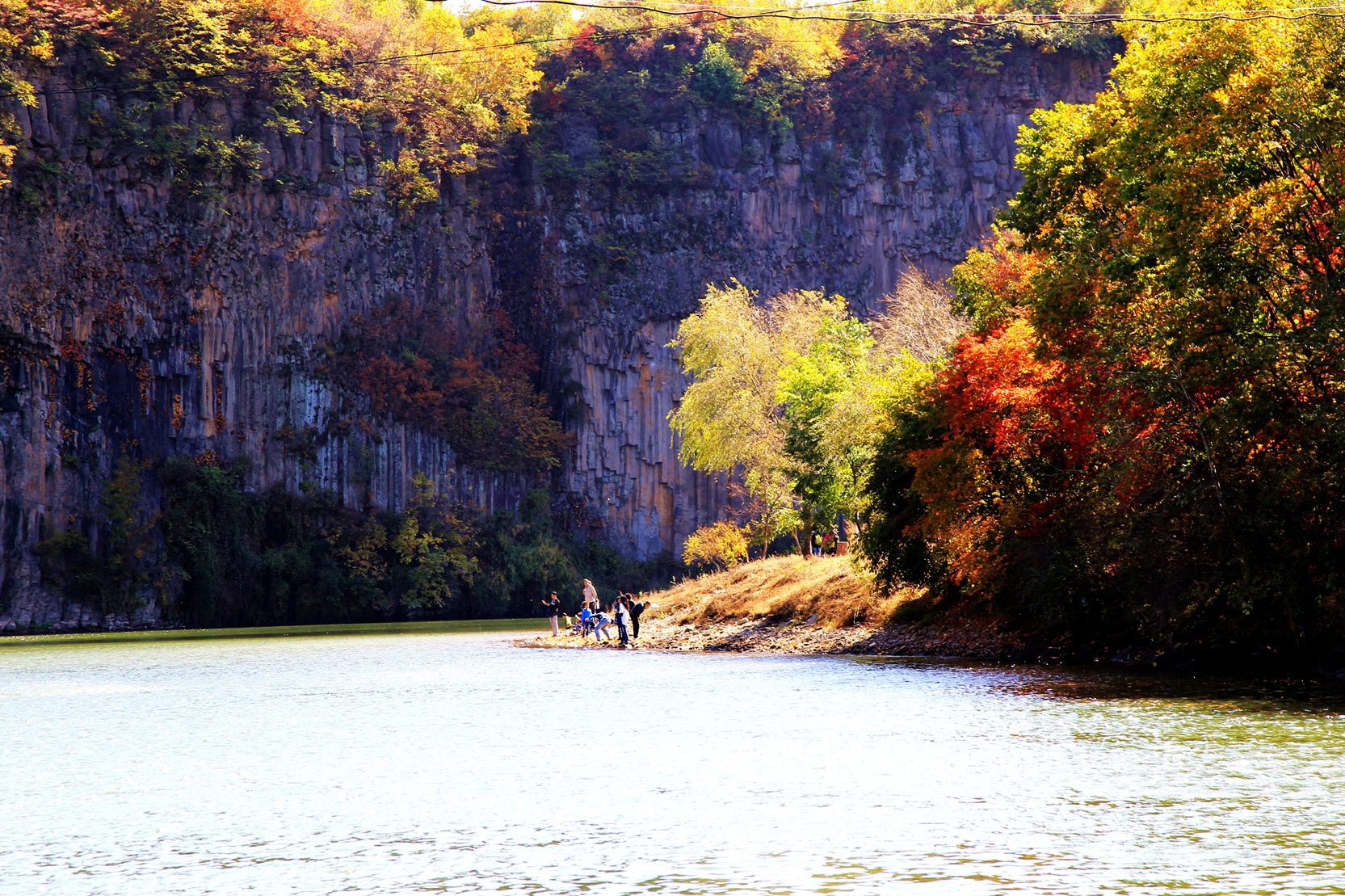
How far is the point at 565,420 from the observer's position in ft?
258

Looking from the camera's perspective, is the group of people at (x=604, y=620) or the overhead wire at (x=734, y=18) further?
the group of people at (x=604, y=620)

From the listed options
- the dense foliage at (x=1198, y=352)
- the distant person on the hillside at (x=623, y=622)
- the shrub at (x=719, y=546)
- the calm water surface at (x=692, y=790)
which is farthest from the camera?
the shrub at (x=719, y=546)

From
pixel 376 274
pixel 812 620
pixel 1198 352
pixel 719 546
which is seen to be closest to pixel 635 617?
pixel 812 620

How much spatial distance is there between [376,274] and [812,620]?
143ft

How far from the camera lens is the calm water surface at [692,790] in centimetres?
964

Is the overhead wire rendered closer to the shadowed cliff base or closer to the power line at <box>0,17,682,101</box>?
the power line at <box>0,17,682,101</box>

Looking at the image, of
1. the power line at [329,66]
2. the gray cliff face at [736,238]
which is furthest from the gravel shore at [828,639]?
the gray cliff face at [736,238]

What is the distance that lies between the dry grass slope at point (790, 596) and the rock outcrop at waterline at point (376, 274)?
29195 mm

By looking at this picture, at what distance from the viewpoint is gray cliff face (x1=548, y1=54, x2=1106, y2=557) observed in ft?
257

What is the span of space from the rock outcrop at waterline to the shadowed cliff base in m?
29.3

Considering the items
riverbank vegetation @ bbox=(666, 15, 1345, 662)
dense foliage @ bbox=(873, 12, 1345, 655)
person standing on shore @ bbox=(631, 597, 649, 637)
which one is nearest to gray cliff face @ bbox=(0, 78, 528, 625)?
person standing on shore @ bbox=(631, 597, 649, 637)

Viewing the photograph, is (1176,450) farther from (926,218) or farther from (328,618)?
(926,218)

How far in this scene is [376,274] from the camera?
74.0 meters

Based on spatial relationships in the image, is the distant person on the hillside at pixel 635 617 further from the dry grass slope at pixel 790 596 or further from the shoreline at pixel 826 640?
the dry grass slope at pixel 790 596
